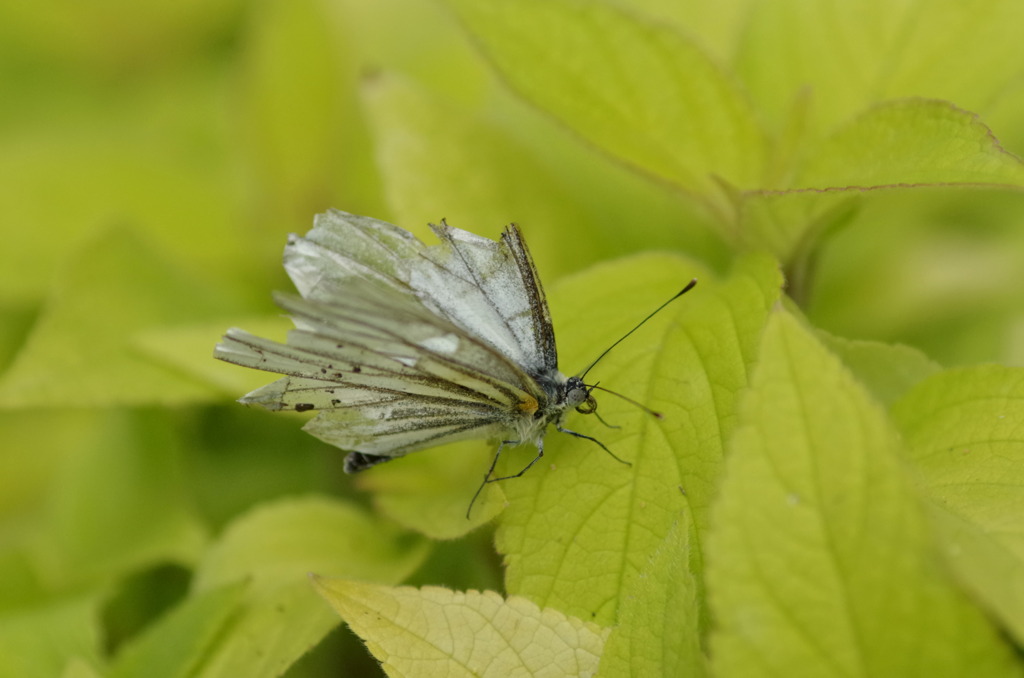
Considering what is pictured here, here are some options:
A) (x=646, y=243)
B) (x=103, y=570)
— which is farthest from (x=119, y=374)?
(x=646, y=243)

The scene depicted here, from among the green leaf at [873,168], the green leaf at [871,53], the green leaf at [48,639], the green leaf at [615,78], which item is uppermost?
the green leaf at [871,53]

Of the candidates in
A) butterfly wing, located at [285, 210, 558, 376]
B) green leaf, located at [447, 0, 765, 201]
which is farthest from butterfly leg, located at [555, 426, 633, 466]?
green leaf, located at [447, 0, 765, 201]

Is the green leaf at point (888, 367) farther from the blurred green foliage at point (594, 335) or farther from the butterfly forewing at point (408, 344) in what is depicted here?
the butterfly forewing at point (408, 344)

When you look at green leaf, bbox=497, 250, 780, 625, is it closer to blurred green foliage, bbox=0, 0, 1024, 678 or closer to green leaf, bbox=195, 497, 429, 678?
blurred green foliage, bbox=0, 0, 1024, 678

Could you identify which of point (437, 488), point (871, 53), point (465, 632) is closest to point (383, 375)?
point (437, 488)

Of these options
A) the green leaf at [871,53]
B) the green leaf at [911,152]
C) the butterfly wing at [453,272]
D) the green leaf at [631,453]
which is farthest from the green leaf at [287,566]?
the green leaf at [871,53]

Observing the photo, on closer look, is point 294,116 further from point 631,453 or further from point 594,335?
point 631,453
